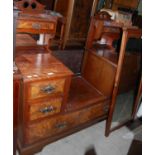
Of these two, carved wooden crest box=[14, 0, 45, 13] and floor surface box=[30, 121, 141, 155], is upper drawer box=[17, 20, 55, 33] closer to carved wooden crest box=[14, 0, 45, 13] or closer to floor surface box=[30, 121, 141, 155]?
carved wooden crest box=[14, 0, 45, 13]

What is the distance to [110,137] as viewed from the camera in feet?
6.49

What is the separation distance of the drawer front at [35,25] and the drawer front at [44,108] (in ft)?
1.87

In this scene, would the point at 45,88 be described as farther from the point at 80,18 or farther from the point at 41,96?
the point at 80,18

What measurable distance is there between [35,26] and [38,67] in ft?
1.10

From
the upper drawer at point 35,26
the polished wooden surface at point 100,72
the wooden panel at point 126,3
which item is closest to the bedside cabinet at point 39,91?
the upper drawer at point 35,26

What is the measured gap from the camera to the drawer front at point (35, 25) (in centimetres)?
145

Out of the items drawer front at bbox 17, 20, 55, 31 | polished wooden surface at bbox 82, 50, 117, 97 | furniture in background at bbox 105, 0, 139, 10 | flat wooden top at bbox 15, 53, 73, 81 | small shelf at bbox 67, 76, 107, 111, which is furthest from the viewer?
furniture in background at bbox 105, 0, 139, 10

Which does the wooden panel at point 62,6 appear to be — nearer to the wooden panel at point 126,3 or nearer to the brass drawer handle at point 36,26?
the wooden panel at point 126,3

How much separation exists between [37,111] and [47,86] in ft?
0.69

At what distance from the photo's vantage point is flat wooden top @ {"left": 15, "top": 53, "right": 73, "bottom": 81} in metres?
1.31

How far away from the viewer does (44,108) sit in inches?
57.5

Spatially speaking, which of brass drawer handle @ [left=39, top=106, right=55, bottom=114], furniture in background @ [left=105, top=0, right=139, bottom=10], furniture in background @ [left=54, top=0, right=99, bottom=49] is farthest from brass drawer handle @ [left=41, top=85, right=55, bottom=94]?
furniture in background @ [left=105, top=0, right=139, bottom=10]

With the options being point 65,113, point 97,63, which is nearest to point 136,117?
point 97,63
